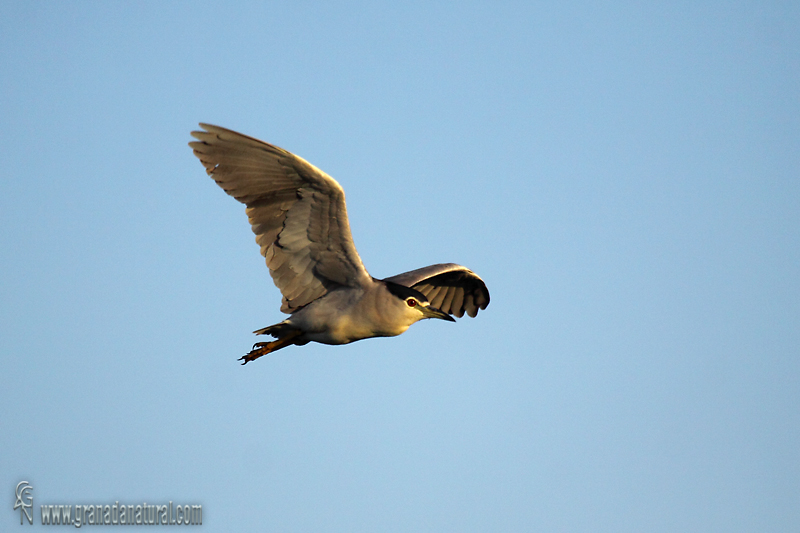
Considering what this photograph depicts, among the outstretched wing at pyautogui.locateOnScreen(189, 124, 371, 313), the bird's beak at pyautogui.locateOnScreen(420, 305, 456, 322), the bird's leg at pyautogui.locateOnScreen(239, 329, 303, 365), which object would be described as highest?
the outstretched wing at pyautogui.locateOnScreen(189, 124, 371, 313)

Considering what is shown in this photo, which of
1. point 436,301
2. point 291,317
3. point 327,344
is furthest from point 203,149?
point 436,301

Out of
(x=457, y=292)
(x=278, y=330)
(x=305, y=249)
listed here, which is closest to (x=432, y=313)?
(x=305, y=249)

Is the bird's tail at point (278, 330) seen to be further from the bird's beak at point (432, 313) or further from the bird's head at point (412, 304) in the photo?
the bird's beak at point (432, 313)

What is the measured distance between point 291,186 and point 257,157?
0.73 meters

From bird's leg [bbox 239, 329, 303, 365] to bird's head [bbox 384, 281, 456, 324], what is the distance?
191 centimetres

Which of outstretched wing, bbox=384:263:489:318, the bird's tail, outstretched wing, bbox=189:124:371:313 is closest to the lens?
outstretched wing, bbox=189:124:371:313

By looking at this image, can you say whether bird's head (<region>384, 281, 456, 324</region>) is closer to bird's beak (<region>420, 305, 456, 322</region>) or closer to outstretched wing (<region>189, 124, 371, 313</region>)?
bird's beak (<region>420, 305, 456, 322</region>)

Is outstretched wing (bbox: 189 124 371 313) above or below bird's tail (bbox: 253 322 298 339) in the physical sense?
above

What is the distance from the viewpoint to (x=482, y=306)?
1612 centimetres

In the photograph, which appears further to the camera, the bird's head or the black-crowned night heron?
the bird's head

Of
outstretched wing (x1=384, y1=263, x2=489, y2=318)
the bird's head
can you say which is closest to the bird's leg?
Result: the bird's head

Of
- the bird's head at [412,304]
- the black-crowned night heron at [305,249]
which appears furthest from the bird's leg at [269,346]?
the bird's head at [412,304]

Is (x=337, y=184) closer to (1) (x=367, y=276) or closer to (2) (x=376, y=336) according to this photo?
(1) (x=367, y=276)

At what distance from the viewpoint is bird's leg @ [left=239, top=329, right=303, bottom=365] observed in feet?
39.4
